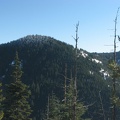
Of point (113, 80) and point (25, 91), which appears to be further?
point (25, 91)

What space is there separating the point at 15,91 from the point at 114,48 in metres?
12.0

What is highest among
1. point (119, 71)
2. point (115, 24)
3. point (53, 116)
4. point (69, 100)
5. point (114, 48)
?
point (115, 24)

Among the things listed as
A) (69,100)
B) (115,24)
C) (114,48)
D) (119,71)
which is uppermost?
(115,24)

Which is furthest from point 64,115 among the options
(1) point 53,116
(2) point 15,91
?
(1) point 53,116

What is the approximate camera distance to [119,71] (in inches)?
827

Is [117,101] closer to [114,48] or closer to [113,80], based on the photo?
[113,80]

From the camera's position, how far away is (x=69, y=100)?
32.5 metres

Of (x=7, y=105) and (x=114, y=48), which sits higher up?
(x=114, y=48)

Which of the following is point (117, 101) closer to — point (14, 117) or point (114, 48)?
point (114, 48)

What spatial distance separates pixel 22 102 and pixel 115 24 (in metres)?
13.1

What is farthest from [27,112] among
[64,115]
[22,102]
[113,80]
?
[113,80]

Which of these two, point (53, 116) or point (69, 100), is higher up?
point (69, 100)

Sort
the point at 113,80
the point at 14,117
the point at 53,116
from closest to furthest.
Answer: the point at 113,80 < the point at 14,117 < the point at 53,116

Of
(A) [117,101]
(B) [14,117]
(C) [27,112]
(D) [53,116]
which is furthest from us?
(D) [53,116]
